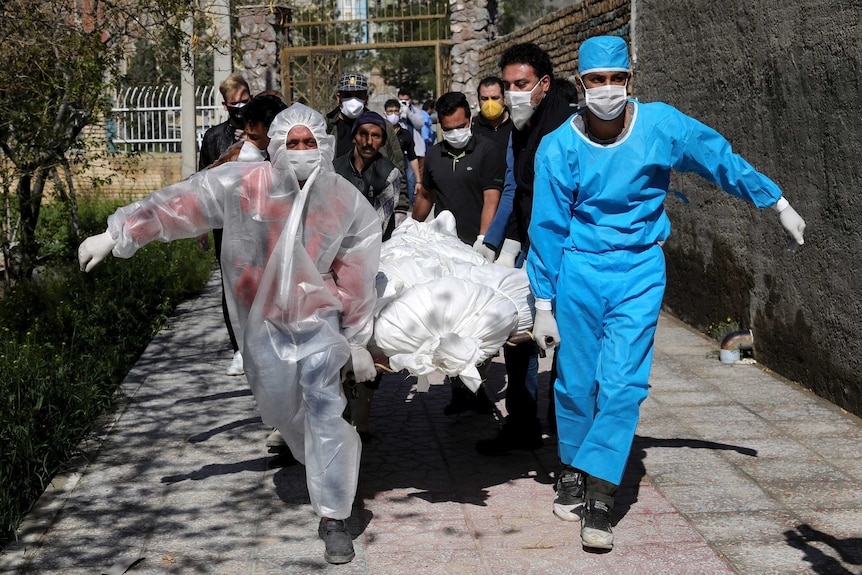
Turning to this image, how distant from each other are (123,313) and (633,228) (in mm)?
5569

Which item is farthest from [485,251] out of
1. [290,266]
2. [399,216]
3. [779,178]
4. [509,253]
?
[779,178]

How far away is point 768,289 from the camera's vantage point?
7.88 m

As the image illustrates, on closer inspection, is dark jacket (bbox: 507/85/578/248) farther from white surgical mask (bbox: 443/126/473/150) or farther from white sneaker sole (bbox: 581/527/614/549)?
white sneaker sole (bbox: 581/527/614/549)

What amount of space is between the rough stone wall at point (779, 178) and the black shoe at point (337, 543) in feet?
10.1

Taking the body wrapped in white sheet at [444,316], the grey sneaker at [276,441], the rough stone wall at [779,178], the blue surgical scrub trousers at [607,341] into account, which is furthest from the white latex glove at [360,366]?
the rough stone wall at [779,178]

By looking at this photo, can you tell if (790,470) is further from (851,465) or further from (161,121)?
(161,121)

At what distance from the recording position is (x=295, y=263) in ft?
15.1

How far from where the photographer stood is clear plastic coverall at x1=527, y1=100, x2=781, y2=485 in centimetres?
471

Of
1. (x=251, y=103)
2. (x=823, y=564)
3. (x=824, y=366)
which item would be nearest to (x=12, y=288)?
(x=251, y=103)

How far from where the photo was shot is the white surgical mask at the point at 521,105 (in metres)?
5.68

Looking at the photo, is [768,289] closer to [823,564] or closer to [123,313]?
[823,564]

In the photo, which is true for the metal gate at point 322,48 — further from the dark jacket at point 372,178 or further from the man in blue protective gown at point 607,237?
the man in blue protective gown at point 607,237

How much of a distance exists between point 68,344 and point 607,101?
202 inches

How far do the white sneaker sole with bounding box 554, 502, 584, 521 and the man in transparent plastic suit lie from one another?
3.14 ft
